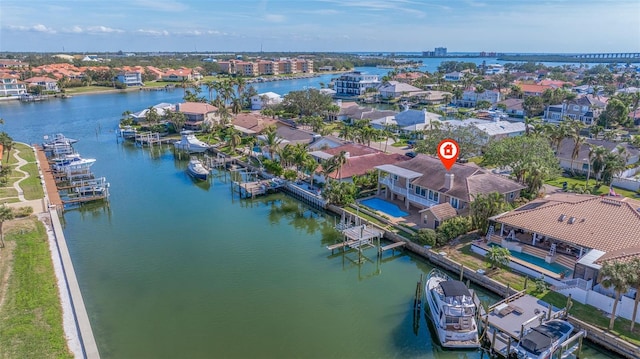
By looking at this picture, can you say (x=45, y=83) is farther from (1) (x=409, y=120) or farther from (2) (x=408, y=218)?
(2) (x=408, y=218)

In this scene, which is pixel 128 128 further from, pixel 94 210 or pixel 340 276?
pixel 340 276

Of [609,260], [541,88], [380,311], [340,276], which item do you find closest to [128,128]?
[340,276]

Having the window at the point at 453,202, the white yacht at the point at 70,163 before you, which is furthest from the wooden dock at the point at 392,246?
the white yacht at the point at 70,163

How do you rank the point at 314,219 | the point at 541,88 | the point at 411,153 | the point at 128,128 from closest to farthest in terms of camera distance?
the point at 314,219 < the point at 411,153 < the point at 128,128 < the point at 541,88

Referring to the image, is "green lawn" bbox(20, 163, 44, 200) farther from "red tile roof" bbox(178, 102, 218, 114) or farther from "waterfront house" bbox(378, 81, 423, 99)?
"waterfront house" bbox(378, 81, 423, 99)

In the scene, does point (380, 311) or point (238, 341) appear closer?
point (238, 341)

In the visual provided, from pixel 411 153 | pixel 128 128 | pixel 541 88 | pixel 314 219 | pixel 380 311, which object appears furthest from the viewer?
pixel 541 88
